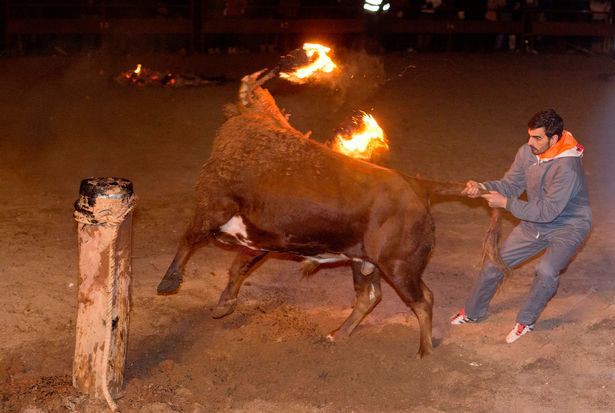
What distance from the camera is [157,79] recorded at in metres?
15.0

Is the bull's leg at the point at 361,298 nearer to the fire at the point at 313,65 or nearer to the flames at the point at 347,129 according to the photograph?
the flames at the point at 347,129

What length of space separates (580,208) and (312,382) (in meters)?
2.29

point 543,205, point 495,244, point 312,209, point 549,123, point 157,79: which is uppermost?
point 549,123

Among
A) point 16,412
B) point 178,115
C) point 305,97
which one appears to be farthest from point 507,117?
point 16,412

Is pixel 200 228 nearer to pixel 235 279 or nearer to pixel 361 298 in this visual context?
pixel 235 279

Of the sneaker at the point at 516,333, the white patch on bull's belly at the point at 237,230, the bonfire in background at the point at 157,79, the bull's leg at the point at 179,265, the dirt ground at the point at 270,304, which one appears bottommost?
the dirt ground at the point at 270,304

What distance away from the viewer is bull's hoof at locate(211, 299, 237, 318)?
21.8 ft

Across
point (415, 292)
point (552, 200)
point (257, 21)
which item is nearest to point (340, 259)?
point (415, 292)

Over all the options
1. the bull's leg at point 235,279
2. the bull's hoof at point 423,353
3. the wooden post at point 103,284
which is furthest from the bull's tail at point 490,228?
the wooden post at point 103,284

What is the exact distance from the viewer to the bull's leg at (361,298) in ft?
21.2

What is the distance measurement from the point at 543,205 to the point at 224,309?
2.58 metres

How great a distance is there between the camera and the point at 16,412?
512 centimetres

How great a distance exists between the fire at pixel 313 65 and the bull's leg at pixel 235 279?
154 cm

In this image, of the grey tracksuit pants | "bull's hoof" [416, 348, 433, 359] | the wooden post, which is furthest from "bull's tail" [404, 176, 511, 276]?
the wooden post
